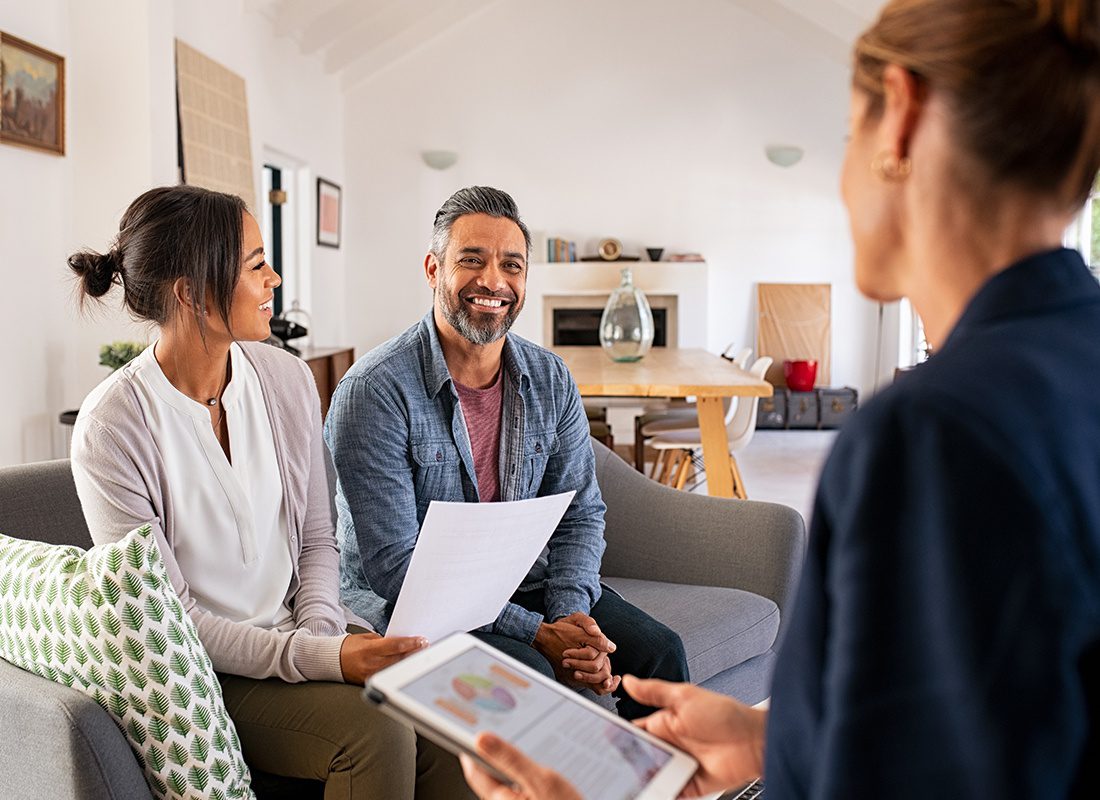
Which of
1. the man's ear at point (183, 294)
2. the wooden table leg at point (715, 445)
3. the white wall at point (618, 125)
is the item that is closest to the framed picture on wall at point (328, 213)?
the white wall at point (618, 125)

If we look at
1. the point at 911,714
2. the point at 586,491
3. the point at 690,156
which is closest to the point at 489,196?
the point at 586,491

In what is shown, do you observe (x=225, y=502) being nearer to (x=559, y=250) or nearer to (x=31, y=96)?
(x=31, y=96)

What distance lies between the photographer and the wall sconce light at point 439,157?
28.8 feet

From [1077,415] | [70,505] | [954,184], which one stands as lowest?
[70,505]

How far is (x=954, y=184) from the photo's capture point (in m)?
0.65

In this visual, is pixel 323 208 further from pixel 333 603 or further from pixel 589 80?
pixel 333 603

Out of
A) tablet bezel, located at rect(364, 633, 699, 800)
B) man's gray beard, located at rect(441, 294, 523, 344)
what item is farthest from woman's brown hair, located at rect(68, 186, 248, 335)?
tablet bezel, located at rect(364, 633, 699, 800)

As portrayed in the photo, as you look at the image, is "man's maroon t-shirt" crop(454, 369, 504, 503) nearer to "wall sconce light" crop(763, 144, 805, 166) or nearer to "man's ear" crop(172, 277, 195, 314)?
"man's ear" crop(172, 277, 195, 314)

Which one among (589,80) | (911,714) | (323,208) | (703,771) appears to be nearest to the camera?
(911,714)

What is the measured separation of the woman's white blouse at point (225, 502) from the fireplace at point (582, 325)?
7.17 m

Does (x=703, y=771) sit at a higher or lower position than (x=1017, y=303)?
lower

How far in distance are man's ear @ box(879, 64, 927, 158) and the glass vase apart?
4402mm

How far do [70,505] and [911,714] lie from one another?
1714 millimetres

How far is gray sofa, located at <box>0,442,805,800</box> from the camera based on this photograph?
1346mm
